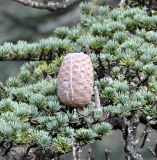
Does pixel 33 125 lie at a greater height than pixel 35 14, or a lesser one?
greater

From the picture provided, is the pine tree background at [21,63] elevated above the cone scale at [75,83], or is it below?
below

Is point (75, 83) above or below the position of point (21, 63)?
above

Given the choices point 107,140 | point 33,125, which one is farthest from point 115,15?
point 107,140

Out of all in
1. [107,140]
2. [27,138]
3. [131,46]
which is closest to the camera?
[27,138]

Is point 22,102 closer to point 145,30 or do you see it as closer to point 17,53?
point 17,53

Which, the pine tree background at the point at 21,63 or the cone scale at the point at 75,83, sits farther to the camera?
the pine tree background at the point at 21,63

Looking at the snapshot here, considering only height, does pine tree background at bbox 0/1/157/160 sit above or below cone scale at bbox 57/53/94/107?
below

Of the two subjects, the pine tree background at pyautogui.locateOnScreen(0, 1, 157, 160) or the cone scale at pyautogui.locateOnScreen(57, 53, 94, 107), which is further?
the pine tree background at pyautogui.locateOnScreen(0, 1, 157, 160)

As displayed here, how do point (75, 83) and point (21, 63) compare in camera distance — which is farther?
point (21, 63)
